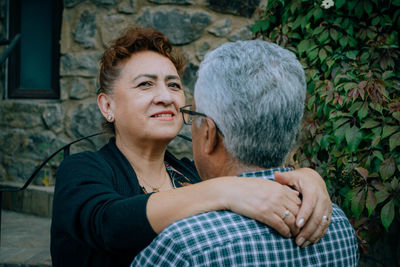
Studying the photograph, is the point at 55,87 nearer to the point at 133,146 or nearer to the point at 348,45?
the point at 133,146

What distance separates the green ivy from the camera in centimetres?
201

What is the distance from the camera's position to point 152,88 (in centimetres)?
184

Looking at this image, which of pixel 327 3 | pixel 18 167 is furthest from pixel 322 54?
pixel 18 167

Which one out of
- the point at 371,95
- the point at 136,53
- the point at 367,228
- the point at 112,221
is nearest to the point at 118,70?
the point at 136,53

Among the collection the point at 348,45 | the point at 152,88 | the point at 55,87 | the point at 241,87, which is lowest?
the point at 55,87

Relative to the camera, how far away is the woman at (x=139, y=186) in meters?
1.01

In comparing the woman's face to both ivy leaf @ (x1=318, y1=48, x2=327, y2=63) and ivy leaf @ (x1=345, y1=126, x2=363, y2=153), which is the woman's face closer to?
ivy leaf @ (x1=345, y1=126, x2=363, y2=153)

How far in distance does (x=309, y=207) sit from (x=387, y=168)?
3.83 feet

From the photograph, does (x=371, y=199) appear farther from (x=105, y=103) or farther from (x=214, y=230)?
(x=105, y=103)

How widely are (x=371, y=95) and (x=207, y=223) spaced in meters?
1.51

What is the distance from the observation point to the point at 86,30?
3.66 meters

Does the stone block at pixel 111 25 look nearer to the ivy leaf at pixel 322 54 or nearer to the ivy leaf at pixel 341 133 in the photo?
the ivy leaf at pixel 322 54

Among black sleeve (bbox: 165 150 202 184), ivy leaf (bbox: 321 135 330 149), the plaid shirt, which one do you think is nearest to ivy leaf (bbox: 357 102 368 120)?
ivy leaf (bbox: 321 135 330 149)

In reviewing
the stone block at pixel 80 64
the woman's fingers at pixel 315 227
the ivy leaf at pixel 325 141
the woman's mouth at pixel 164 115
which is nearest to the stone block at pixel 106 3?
the stone block at pixel 80 64
